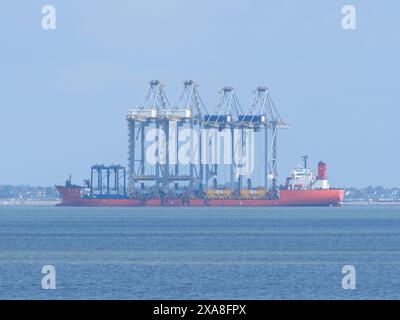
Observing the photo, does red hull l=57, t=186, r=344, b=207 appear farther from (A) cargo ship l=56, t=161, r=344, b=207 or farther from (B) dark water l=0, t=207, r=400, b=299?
(B) dark water l=0, t=207, r=400, b=299

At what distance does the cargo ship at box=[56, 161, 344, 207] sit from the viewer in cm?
18350

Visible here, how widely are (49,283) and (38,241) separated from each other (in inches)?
1357

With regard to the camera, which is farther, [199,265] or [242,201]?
[242,201]

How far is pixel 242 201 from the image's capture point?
7564 inches

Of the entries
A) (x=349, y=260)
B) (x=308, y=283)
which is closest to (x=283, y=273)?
(x=308, y=283)

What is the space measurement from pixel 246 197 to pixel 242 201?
1.43 meters

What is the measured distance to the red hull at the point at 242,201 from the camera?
18300 cm

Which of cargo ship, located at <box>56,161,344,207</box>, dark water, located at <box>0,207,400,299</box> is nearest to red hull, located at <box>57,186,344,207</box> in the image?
cargo ship, located at <box>56,161,344,207</box>

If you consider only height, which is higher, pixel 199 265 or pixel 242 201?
pixel 242 201

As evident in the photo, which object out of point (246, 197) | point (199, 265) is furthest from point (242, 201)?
point (199, 265)

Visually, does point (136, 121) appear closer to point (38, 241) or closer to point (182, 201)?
point (182, 201)

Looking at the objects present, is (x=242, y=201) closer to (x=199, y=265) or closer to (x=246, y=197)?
(x=246, y=197)

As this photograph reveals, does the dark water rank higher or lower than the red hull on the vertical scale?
lower

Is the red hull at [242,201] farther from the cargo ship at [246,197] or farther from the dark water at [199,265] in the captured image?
the dark water at [199,265]
